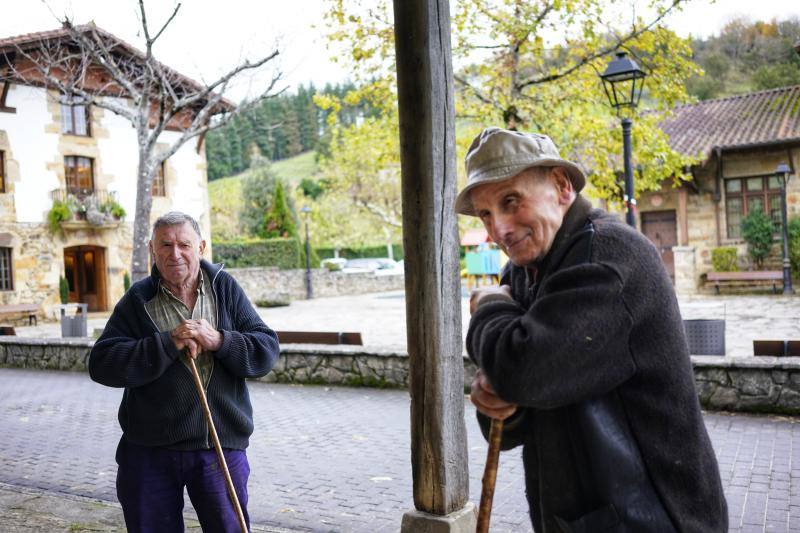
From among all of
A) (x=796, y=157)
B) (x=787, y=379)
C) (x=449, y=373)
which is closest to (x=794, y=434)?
(x=787, y=379)

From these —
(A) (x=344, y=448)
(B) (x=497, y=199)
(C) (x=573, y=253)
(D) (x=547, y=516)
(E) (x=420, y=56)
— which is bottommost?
(A) (x=344, y=448)

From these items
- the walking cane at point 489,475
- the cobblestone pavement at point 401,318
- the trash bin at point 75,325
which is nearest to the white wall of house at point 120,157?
the cobblestone pavement at point 401,318

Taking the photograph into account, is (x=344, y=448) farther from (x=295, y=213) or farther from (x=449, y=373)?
(x=295, y=213)

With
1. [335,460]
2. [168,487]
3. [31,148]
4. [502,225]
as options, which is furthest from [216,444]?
[31,148]

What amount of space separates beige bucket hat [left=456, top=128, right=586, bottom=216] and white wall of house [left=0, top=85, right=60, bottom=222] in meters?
23.1

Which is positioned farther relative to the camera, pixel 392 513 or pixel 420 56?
Result: pixel 392 513

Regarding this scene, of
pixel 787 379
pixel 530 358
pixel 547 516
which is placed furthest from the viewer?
pixel 787 379

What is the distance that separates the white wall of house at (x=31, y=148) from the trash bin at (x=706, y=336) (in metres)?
20.3

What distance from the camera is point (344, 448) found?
628 centimetres

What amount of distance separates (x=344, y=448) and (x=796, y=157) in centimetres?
1951

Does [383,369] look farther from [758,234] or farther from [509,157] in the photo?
[758,234]

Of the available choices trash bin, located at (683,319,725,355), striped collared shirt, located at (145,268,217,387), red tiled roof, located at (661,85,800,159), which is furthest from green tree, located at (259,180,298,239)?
striped collared shirt, located at (145,268,217,387)

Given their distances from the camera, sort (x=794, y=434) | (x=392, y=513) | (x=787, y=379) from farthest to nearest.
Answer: (x=787, y=379)
(x=794, y=434)
(x=392, y=513)

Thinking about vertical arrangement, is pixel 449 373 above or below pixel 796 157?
below
